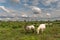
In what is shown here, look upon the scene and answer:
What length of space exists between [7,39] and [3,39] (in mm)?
447

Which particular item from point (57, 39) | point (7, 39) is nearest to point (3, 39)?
point (7, 39)

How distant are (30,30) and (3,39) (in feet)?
27.6

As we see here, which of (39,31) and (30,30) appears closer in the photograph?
(39,31)

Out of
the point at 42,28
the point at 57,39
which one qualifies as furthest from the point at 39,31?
the point at 57,39

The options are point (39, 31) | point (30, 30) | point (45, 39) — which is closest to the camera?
point (45, 39)

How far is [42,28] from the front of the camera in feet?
81.0

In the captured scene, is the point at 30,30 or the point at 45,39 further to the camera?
the point at 30,30

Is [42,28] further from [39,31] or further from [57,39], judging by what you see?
[57,39]

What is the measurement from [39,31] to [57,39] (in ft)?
19.1

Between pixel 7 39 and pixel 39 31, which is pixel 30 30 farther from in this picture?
pixel 7 39

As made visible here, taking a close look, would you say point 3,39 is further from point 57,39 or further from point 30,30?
point 30,30

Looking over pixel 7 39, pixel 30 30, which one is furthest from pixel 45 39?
pixel 30 30

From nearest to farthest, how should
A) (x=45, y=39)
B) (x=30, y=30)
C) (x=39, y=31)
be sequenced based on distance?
(x=45, y=39) < (x=39, y=31) < (x=30, y=30)

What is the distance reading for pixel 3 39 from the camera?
18188 mm
